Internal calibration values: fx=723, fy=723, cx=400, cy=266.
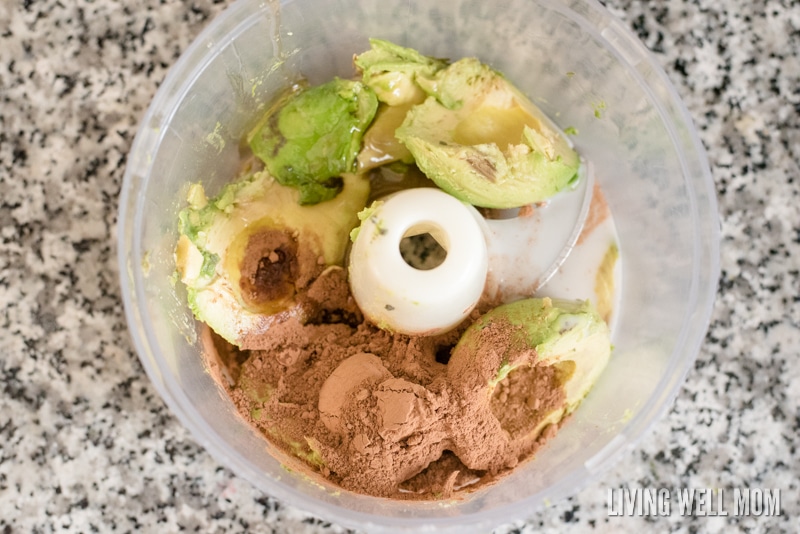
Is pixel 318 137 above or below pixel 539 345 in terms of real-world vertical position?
above

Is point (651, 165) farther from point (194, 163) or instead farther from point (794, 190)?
point (194, 163)

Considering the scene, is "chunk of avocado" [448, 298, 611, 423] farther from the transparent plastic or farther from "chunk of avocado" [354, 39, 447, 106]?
"chunk of avocado" [354, 39, 447, 106]

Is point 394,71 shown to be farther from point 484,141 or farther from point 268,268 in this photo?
point 268,268

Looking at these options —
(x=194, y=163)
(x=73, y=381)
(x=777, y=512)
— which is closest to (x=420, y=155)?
(x=194, y=163)

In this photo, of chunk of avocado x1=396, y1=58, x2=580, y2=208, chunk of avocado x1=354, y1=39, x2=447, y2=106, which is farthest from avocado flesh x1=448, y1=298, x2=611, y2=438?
chunk of avocado x1=354, y1=39, x2=447, y2=106

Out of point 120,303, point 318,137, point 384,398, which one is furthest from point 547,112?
Answer: point 120,303

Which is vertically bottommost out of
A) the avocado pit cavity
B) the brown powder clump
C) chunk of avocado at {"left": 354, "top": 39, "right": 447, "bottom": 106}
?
the brown powder clump
